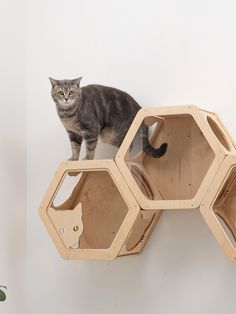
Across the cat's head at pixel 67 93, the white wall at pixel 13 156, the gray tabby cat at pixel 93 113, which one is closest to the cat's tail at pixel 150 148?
the gray tabby cat at pixel 93 113

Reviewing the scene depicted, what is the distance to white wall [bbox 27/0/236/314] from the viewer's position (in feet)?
5.95

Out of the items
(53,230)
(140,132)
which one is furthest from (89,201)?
(140,132)

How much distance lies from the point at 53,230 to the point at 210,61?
2.39 ft

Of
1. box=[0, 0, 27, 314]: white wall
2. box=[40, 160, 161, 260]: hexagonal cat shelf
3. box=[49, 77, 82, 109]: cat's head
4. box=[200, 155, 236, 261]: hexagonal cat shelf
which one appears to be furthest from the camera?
box=[0, 0, 27, 314]: white wall

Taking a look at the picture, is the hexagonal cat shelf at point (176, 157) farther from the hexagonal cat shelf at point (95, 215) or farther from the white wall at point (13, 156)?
the white wall at point (13, 156)

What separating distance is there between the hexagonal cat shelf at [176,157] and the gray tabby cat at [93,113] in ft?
0.13

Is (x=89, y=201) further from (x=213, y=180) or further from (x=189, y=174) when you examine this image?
(x=213, y=180)

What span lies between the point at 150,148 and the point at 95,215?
0.28 metres

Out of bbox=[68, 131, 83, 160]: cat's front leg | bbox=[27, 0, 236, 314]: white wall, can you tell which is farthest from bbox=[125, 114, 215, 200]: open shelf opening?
bbox=[68, 131, 83, 160]: cat's front leg

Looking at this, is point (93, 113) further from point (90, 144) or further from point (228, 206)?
point (228, 206)

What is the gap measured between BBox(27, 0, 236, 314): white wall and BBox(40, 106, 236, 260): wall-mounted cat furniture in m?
0.11

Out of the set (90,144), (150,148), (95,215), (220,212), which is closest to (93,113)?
(90,144)

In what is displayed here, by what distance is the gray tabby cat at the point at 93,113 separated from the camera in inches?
70.8

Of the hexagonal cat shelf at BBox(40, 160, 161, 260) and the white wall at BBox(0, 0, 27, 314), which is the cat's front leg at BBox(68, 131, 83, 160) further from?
the white wall at BBox(0, 0, 27, 314)
